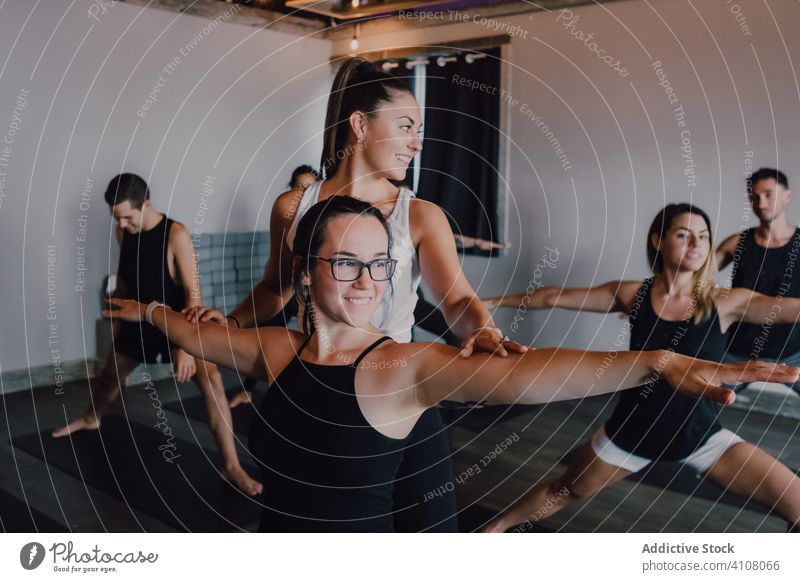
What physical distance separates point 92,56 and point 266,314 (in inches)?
59.4

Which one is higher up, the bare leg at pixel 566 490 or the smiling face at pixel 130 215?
the smiling face at pixel 130 215

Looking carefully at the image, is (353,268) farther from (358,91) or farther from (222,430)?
(222,430)

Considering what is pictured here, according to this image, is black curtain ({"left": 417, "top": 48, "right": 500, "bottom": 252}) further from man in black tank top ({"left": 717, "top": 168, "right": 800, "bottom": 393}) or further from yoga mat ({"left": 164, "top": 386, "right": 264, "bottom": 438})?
yoga mat ({"left": 164, "top": 386, "right": 264, "bottom": 438})

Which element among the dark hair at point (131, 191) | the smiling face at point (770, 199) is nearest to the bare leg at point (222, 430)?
the dark hair at point (131, 191)

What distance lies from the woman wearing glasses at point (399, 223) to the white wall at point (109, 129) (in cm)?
63

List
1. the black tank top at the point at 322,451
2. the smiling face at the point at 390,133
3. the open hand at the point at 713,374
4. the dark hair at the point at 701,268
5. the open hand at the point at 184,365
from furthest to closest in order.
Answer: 1. the dark hair at the point at 701,268
2. the open hand at the point at 184,365
3. the smiling face at the point at 390,133
4. the black tank top at the point at 322,451
5. the open hand at the point at 713,374

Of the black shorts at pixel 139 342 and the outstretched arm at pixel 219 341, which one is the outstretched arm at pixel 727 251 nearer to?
the outstretched arm at pixel 219 341

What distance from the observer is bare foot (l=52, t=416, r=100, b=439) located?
2.52m

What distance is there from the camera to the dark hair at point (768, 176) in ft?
6.49

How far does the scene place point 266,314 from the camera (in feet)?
5.05

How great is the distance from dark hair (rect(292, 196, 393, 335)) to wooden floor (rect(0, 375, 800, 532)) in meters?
0.92

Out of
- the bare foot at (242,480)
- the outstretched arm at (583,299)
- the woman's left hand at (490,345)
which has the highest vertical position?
the outstretched arm at (583,299)

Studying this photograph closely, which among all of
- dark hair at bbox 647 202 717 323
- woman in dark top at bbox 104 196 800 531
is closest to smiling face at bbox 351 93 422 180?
woman in dark top at bbox 104 196 800 531

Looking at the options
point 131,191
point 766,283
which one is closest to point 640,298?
point 766,283
